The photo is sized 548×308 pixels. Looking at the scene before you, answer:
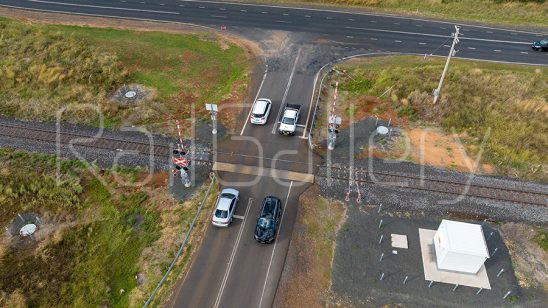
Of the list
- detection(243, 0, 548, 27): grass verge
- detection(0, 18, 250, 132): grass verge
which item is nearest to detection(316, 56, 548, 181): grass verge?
detection(0, 18, 250, 132): grass verge

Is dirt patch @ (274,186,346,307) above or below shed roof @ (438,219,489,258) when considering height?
below

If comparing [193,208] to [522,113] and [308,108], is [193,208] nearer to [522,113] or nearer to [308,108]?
[308,108]

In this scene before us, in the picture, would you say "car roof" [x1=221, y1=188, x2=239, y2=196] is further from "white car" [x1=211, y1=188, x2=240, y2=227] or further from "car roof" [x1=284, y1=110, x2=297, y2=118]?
"car roof" [x1=284, y1=110, x2=297, y2=118]

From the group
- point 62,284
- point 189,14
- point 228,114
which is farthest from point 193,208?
point 189,14

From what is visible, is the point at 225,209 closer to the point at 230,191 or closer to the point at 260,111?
the point at 230,191

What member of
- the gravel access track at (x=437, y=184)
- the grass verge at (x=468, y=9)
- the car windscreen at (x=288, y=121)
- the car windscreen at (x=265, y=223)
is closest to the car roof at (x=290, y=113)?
the car windscreen at (x=288, y=121)

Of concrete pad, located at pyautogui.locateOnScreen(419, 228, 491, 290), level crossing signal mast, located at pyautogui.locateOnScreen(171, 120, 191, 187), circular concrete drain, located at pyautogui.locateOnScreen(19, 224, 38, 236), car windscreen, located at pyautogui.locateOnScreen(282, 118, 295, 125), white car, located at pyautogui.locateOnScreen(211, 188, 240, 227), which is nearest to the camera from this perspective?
concrete pad, located at pyautogui.locateOnScreen(419, 228, 491, 290)
